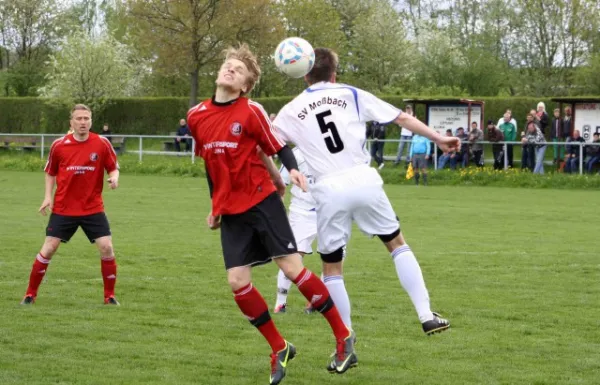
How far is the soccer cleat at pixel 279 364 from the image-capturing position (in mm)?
6242

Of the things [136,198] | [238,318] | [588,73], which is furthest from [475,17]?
[238,318]

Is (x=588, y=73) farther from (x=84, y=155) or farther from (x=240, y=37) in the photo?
(x=84, y=155)

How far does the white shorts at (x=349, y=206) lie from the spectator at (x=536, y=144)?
22.3 m

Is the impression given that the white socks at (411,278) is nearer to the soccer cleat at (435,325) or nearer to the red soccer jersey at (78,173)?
the soccer cleat at (435,325)

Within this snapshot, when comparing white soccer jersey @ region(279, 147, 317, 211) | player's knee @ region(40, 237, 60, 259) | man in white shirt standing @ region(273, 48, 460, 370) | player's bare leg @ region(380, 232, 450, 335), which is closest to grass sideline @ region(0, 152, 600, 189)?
white soccer jersey @ region(279, 147, 317, 211)

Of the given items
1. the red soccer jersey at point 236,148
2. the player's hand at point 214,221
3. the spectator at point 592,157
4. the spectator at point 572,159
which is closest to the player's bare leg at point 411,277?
the red soccer jersey at point 236,148

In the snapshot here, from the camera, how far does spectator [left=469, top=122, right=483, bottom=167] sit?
29797mm

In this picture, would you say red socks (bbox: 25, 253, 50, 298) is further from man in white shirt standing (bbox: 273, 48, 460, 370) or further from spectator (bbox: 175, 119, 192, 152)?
spectator (bbox: 175, 119, 192, 152)

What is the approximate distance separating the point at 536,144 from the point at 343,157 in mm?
22484

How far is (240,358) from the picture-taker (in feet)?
23.4

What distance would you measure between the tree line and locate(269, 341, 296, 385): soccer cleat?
3715 centimetres

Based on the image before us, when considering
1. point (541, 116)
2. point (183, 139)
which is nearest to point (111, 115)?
point (183, 139)

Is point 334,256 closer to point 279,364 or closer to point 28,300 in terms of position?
point 279,364

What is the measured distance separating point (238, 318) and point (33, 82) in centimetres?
5226
